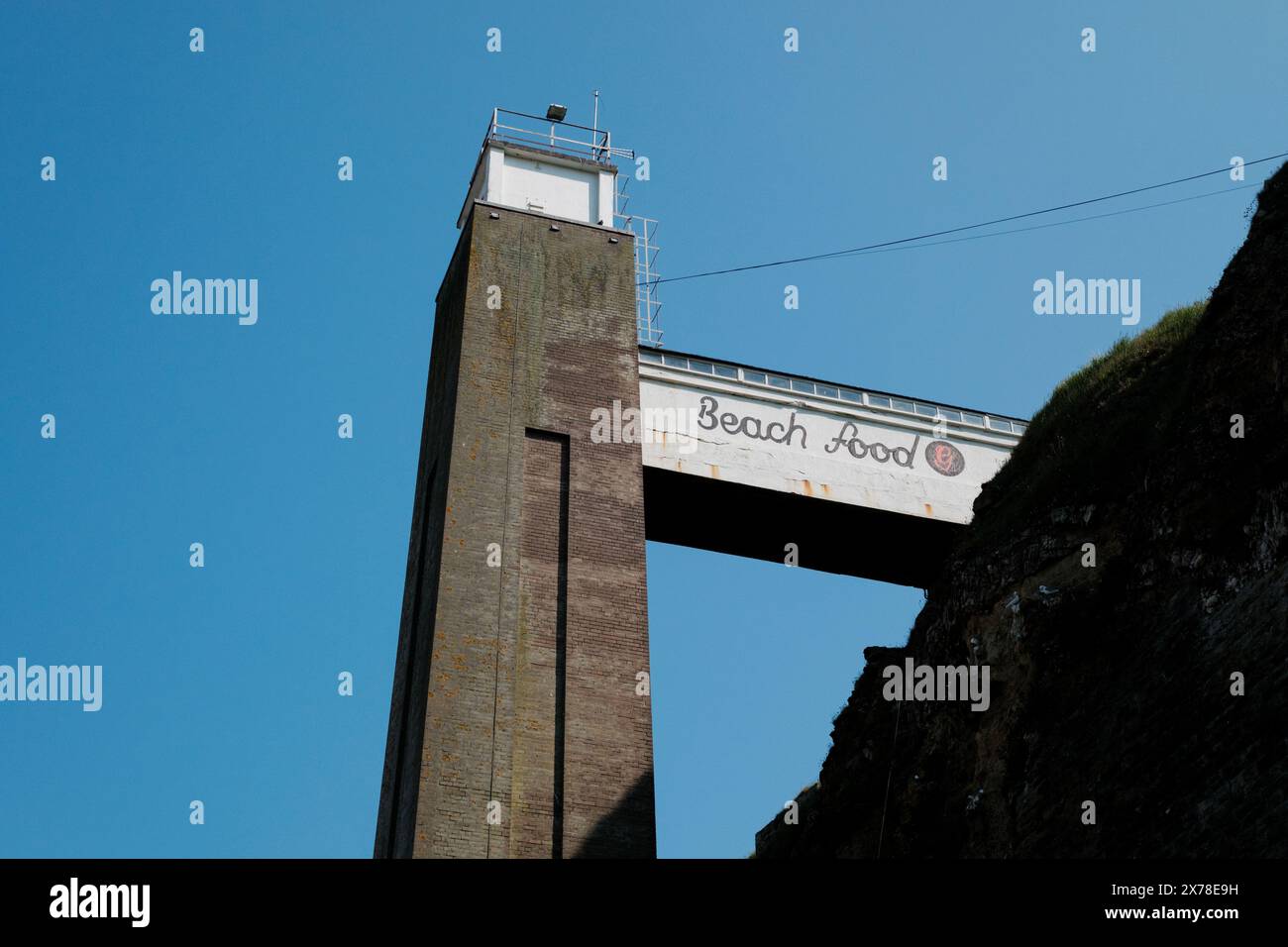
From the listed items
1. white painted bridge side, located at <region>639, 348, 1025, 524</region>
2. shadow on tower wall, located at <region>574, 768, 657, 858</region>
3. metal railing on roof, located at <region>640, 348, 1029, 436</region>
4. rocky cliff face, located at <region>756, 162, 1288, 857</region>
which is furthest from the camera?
metal railing on roof, located at <region>640, 348, 1029, 436</region>

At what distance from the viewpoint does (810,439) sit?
102 ft

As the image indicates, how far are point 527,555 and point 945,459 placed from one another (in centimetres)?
931

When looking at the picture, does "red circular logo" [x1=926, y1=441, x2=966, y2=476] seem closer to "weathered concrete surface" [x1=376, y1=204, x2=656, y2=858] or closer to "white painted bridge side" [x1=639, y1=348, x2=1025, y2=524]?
"white painted bridge side" [x1=639, y1=348, x2=1025, y2=524]

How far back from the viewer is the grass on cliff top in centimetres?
2180

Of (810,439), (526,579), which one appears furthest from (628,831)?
(810,439)

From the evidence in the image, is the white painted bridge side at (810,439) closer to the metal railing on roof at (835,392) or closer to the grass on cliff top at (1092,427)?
the metal railing on roof at (835,392)

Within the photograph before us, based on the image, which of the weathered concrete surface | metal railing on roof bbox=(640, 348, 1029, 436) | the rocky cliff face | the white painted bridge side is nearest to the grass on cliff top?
the rocky cliff face

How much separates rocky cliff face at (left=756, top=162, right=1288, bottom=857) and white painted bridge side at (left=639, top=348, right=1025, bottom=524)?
494 cm

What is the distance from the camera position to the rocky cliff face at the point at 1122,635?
1485 cm

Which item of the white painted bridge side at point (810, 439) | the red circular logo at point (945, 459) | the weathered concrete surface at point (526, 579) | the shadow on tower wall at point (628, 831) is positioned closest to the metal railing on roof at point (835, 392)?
the white painted bridge side at point (810, 439)

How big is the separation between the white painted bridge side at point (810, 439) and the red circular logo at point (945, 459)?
0.02 metres

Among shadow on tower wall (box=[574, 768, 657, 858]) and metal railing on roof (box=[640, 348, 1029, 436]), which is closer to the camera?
shadow on tower wall (box=[574, 768, 657, 858])

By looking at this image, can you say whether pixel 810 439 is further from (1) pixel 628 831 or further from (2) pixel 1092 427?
(1) pixel 628 831
